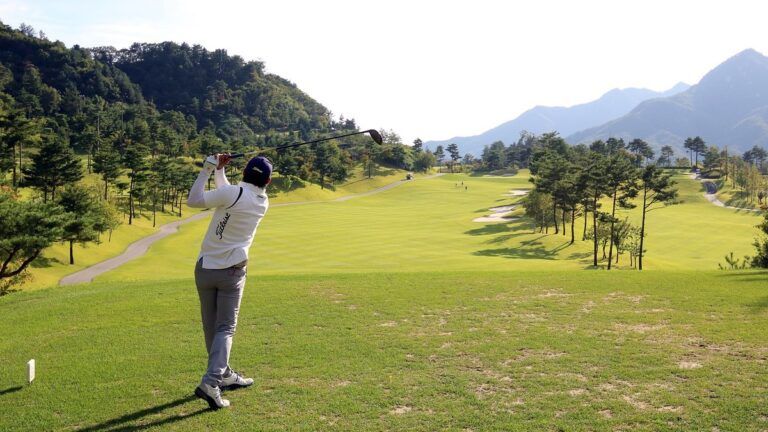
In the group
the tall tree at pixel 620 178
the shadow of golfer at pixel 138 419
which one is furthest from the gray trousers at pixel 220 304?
the tall tree at pixel 620 178

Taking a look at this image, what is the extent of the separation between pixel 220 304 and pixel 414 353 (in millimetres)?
3674

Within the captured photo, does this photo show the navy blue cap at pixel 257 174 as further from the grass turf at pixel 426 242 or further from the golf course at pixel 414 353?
the grass turf at pixel 426 242

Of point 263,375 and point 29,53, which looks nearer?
point 263,375

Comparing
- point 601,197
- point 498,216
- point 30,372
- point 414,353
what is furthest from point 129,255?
point 498,216

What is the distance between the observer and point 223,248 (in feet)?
23.5

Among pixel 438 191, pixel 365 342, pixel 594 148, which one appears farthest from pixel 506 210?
pixel 365 342

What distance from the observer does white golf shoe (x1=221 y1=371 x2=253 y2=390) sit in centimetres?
748

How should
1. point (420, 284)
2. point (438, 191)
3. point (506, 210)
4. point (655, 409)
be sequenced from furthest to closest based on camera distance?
point (438, 191) < point (506, 210) < point (420, 284) < point (655, 409)

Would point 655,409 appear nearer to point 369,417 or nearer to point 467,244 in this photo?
point 369,417

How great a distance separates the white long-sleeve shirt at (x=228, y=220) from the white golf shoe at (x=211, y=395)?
160 centimetres

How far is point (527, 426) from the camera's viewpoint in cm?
634

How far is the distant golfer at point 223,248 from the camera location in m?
6.95

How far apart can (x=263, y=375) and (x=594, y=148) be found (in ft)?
556

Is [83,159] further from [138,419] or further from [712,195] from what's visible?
[712,195]
